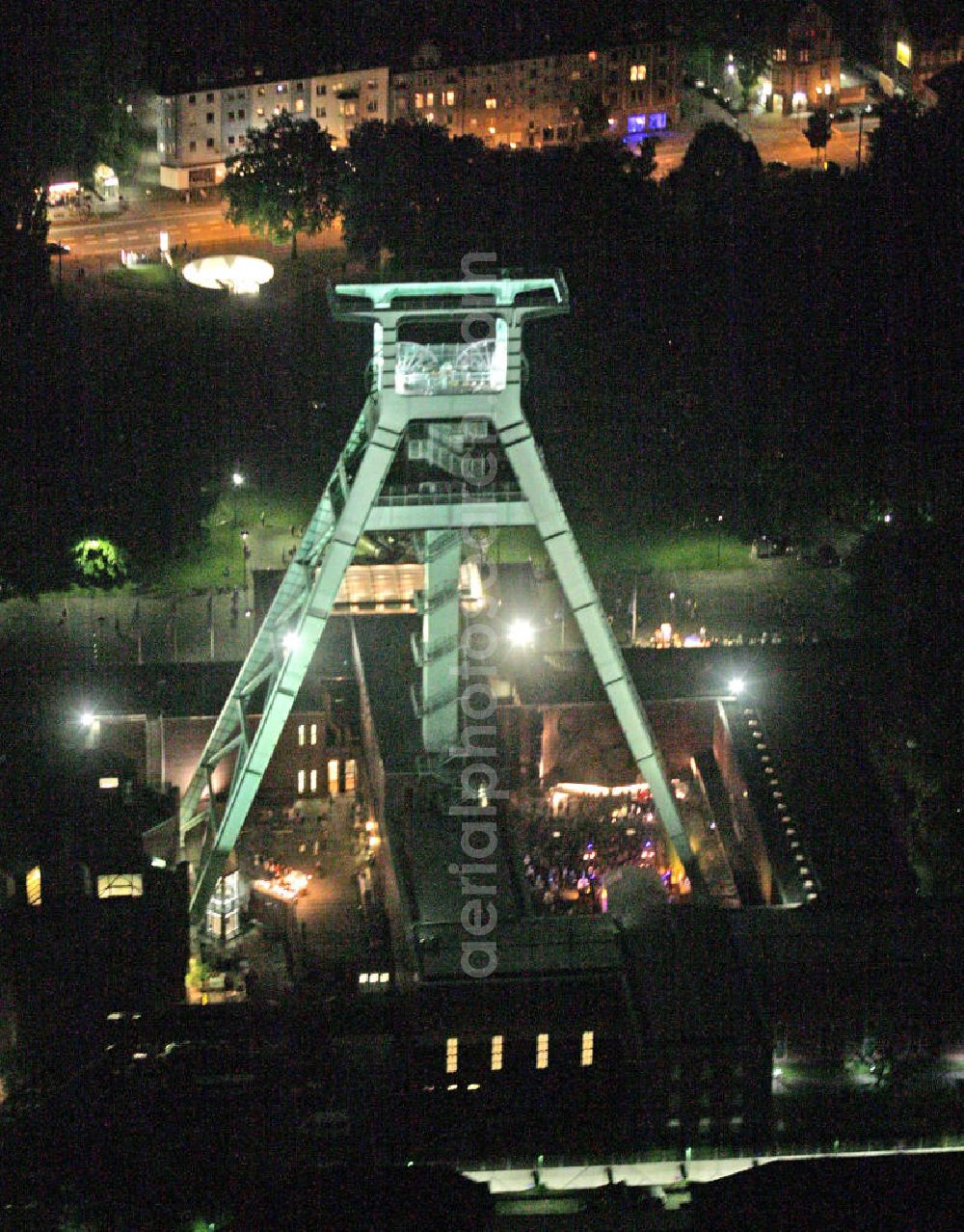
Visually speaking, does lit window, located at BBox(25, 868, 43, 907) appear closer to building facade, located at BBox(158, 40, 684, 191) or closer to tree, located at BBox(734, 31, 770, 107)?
building facade, located at BBox(158, 40, 684, 191)

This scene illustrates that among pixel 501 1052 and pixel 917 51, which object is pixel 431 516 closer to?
pixel 501 1052

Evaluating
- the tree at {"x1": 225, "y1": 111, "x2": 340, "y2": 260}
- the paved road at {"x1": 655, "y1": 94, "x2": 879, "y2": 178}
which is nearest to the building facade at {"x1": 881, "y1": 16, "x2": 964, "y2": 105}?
the paved road at {"x1": 655, "y1": 94, "x2": 879, "y2": 178}

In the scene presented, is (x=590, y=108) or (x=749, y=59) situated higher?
(x=749, y=59)

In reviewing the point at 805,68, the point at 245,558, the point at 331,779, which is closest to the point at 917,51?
the point at 805,68

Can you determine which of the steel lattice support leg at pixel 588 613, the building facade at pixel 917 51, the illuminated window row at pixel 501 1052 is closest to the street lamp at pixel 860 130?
the building facade at pixel 917 51

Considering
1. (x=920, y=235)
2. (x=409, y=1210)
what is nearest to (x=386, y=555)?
(x=920, y=235)

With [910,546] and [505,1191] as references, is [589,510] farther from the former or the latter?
[505,1191]

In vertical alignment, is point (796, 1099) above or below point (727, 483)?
below
